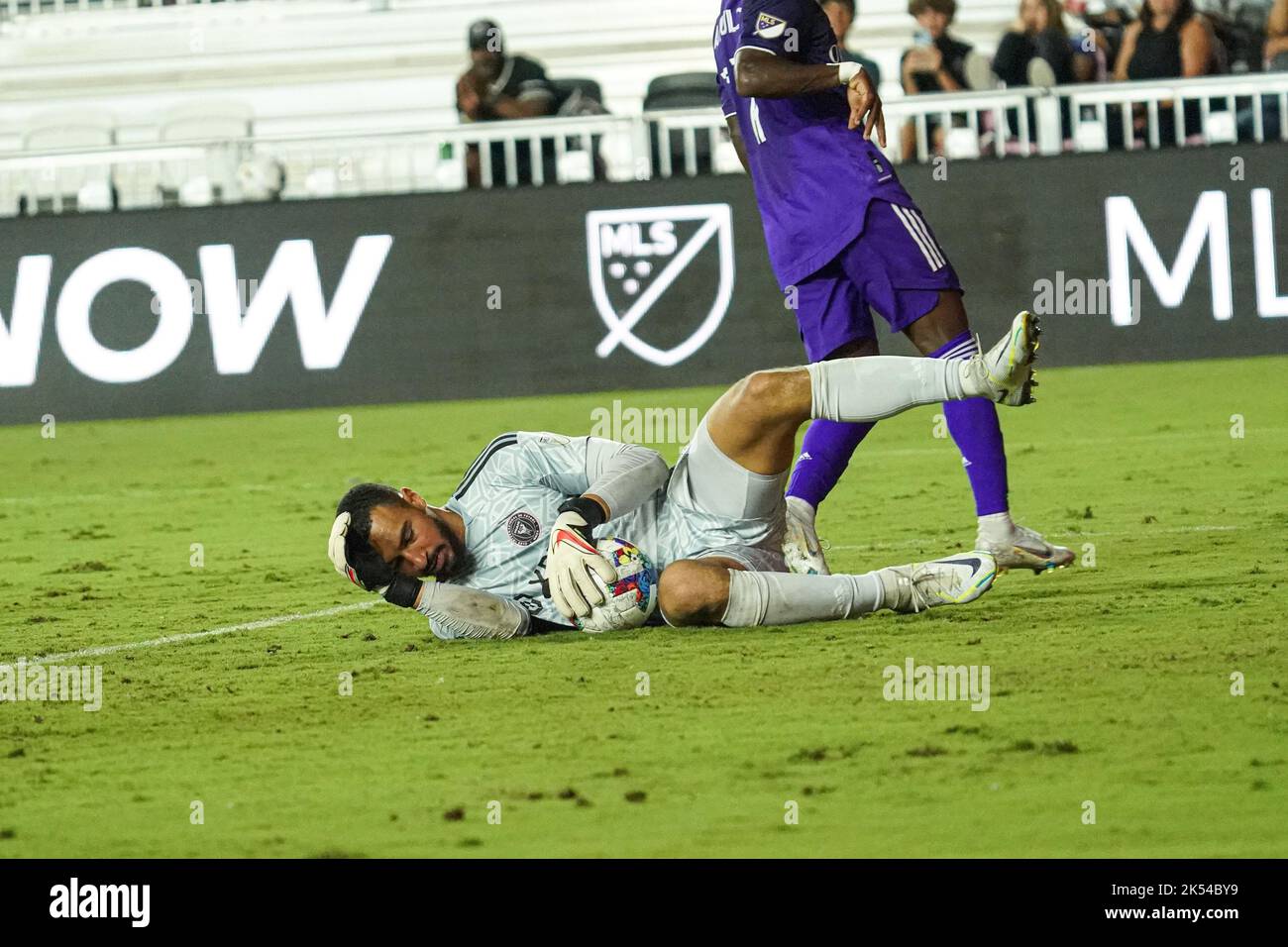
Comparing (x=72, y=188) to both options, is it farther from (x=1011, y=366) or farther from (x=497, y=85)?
(x=1011, y=366)

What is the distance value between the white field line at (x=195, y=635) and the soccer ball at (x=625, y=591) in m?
1.39

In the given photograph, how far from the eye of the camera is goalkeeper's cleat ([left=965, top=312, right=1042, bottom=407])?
465 cm

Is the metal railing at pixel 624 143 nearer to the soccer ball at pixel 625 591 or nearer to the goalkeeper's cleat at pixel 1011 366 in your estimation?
the soccer ball at pixel 625 591

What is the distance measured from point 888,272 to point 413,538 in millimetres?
1728

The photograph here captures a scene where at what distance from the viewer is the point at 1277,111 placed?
42.4ft

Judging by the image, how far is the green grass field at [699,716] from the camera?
358 cm

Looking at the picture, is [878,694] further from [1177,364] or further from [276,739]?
[1177,364]

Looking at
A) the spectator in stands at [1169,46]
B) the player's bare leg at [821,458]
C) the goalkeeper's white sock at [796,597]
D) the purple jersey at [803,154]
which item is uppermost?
the spectator in stands at [1169,46]

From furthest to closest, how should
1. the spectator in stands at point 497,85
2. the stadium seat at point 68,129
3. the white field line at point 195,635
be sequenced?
the stadium seat at point 68,129 → the spectator in stands at point 497,85 → the white field line at point 195,635

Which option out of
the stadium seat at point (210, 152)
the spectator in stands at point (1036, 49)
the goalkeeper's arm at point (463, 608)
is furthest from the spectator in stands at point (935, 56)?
the goalkeeper's arm at point (463, 608)

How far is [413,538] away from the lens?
5.23m

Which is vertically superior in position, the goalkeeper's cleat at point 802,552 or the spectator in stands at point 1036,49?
the spectator in stands at point 1036,49

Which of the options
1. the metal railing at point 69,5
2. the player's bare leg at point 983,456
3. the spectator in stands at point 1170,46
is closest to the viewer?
the player's bare leg at point 983,456

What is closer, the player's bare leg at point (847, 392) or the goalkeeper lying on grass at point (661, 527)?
the player's bare leg at point (847, 392)
